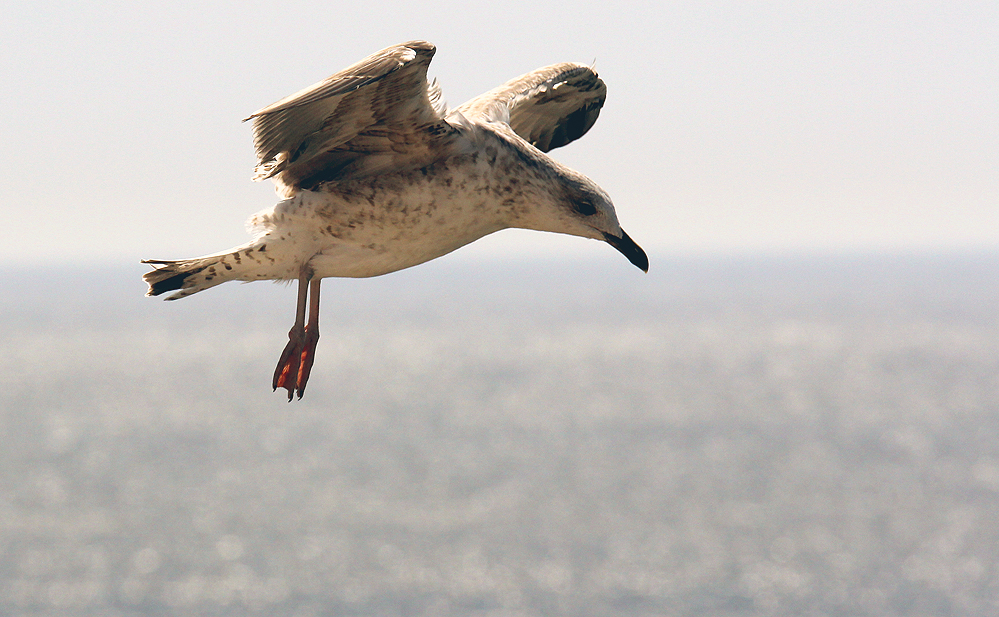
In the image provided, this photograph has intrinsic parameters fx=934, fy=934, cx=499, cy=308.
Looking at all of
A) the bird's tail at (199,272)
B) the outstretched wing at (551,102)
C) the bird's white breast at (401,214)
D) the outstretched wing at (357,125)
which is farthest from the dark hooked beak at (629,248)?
the bird's tail at (199,272)

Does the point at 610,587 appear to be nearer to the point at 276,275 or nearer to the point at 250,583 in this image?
the point at 250,583

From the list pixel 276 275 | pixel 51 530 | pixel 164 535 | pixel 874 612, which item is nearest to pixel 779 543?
pixel 874 612

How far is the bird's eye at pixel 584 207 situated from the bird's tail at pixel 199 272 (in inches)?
102

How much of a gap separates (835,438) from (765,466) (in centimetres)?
2739

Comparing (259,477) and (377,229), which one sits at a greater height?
(377,229)

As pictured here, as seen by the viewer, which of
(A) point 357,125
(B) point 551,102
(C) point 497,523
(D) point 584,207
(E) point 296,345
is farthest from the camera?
(C) point 497,523

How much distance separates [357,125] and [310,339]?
185 cm

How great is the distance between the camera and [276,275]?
7.68 metres

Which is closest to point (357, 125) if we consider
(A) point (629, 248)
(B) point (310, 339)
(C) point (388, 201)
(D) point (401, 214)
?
(C) point (388, 201)

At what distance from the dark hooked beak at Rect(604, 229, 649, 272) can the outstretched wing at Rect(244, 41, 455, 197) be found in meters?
1.57

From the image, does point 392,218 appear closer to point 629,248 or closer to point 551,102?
point 629,248

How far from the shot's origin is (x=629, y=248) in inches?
292

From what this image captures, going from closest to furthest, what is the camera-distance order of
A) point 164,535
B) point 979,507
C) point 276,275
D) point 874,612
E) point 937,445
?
point 276,275 → point 874,612 → point 164,535 → point 979,507 → point 937,445

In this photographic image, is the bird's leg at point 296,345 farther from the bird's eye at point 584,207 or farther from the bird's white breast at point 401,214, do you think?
the bird's eye at point 584,207
